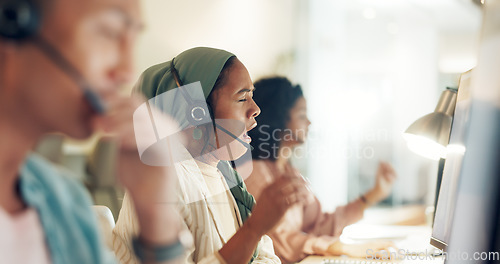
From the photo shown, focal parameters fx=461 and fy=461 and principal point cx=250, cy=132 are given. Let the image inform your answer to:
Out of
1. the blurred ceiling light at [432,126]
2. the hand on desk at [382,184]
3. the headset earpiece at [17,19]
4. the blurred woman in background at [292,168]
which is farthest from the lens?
the blurred ceiling light at [432,126]

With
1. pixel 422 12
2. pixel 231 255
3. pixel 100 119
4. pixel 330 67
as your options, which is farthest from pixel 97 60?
pixel 422 12

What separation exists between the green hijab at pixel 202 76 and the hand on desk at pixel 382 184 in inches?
11.0

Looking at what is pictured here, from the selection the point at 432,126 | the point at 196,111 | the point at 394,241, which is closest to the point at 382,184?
the point at 394,241

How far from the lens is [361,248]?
991mm

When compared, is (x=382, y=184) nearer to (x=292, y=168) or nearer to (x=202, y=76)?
(x=292, y=168)

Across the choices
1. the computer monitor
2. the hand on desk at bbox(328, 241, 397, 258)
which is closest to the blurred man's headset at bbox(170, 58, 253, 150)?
the hand on desk at bbox(328, 241, 397, 258)

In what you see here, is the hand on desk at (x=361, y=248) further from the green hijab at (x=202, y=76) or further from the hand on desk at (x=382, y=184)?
the green hijab at (x=202, y=76)

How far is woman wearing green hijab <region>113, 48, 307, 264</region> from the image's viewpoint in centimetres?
73

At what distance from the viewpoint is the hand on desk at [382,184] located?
914 mm

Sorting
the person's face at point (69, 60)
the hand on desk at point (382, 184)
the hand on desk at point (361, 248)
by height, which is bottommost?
the hand on desk at point (361, 248)

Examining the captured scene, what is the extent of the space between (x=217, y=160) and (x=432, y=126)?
583mm

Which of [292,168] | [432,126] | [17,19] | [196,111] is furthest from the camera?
[432,126]

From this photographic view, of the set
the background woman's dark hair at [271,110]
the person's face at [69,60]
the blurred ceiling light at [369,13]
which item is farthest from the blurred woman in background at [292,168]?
the person's face at [69,60]

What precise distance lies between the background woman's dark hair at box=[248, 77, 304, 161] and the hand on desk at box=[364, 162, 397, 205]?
0.71ft
